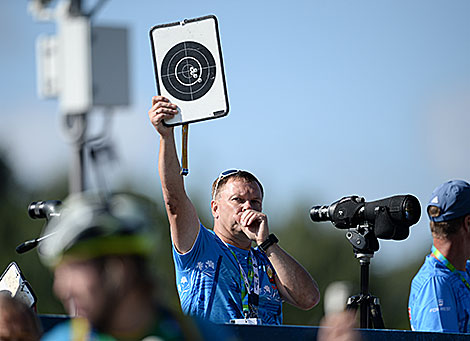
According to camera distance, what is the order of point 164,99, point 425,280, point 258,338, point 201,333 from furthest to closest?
point 425,280 < point 164,99 < point 258,338 < point 201,333

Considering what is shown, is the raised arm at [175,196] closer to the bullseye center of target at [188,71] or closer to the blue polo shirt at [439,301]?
the bullseye center of target at [188,71]

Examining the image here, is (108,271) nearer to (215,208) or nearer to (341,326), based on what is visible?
(341,326)

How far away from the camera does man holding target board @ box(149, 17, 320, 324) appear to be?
4266 mm

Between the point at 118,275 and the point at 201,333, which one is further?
the point at 201,333

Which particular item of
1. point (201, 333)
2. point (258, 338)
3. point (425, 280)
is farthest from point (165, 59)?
point (201, 333)

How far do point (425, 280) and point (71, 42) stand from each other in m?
→ 4.71

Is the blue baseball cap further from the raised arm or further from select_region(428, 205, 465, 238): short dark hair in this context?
the raised arm

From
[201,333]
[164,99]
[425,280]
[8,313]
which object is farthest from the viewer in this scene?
[425,280]

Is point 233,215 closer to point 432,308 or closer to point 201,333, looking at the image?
point 432,308

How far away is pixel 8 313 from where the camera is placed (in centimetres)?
282

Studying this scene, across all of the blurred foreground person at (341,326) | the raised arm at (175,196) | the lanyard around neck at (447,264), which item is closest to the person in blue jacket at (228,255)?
the raised arm at (175,196)

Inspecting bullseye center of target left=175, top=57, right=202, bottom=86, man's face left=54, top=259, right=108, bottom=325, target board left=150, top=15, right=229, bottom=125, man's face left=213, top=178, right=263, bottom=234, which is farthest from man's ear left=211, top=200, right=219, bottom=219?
man's face left=54, top=259, right=108, bottom=325

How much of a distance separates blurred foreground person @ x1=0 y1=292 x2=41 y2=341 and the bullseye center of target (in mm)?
1912

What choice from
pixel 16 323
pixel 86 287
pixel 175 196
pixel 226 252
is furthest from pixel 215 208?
pixel 86 287
